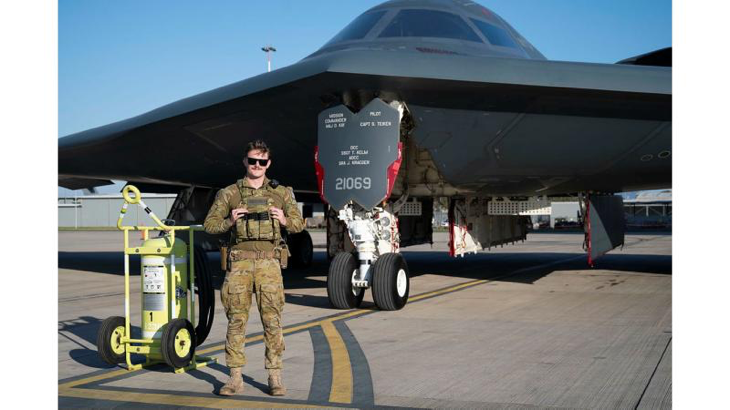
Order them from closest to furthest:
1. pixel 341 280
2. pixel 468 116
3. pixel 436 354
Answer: pixel 436 354 → pixel 341 280 → pixel 468 116

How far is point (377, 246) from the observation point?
9.91m

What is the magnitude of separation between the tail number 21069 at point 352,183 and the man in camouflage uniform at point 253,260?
12.7ft

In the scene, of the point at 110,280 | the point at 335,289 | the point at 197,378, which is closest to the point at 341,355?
the point at 197,378

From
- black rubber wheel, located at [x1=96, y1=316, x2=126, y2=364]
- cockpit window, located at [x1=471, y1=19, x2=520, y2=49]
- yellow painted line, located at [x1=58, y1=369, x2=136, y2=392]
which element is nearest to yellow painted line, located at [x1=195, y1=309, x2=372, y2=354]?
black rubber wheel, located at [x1=96, y1=316, x2=126, y2=364]

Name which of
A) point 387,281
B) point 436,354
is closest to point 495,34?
point 387,281

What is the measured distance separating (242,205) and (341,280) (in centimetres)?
447

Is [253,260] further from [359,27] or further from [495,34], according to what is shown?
[495,34]

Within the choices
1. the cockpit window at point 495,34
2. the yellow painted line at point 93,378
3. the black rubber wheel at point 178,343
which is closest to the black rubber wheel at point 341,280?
the black rubber wheel at point 178,343

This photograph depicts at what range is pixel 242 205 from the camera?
5.42 metres

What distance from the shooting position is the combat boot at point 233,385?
5.23m

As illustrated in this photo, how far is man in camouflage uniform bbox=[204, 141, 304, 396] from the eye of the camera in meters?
→ 5.28

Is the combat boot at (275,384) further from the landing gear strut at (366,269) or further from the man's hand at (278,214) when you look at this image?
the landing gear strut at (366,269)

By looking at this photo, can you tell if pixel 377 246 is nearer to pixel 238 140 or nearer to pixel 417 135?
pixel 417 135
